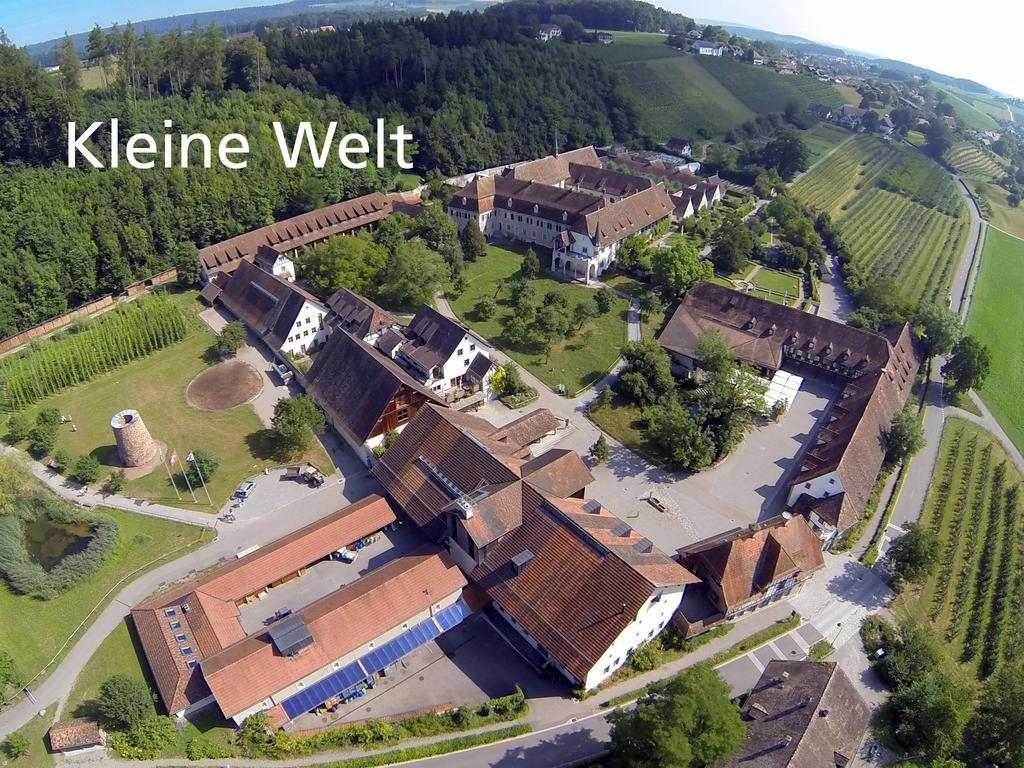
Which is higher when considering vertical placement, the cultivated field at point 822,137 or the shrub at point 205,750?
the cultivated field at point 822,137

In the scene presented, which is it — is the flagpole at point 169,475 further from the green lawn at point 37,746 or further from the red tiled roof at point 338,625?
the red tiled roof at point 338,625

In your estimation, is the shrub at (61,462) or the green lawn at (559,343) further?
the green lawn at (559,343)

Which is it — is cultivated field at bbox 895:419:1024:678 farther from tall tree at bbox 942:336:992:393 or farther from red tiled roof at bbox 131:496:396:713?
red tiled roof at bbox 131:496:396:713

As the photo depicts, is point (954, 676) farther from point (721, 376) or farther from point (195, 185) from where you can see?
point (195, 185)

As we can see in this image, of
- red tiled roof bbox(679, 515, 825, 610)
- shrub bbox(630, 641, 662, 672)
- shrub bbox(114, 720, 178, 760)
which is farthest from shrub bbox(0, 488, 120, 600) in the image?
red tiled roof bbox(679, 515, 825, 610)

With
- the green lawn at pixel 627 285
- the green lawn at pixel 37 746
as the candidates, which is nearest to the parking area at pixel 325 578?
the green lawn at pixel 37 746

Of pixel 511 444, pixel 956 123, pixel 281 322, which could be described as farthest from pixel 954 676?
pixel 956 123
